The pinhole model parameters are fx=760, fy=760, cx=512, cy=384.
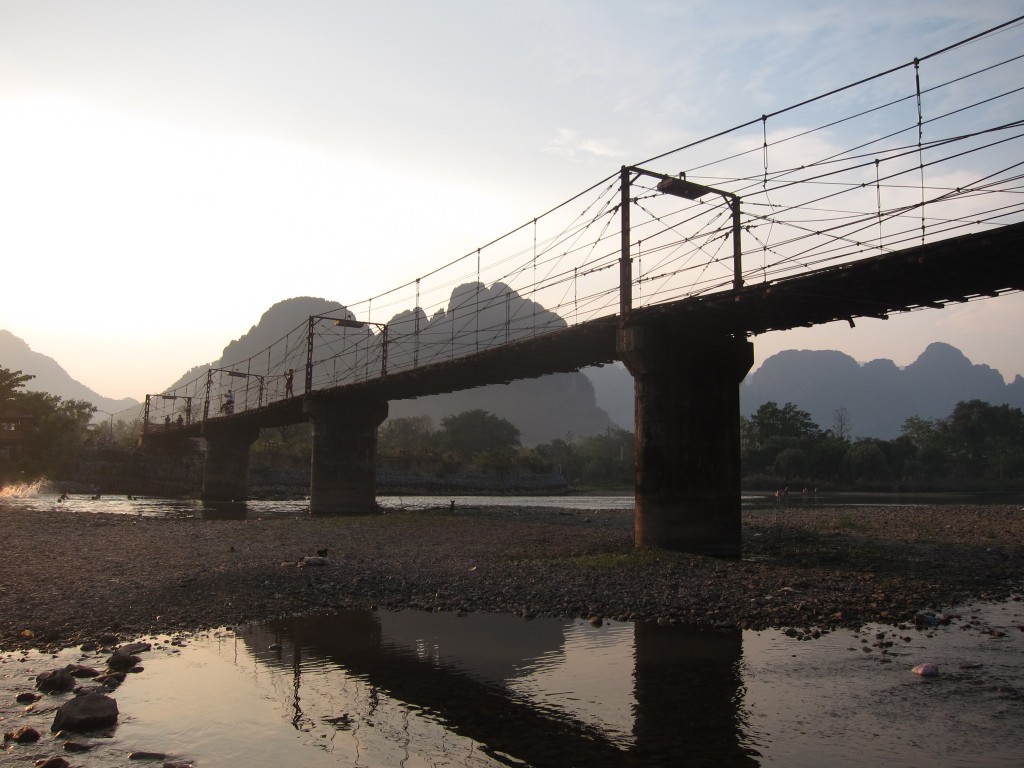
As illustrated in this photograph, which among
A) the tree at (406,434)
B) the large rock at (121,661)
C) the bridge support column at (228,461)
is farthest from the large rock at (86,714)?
the tree at (406,434)

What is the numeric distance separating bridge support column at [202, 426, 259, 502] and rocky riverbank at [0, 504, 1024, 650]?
46.3 metres

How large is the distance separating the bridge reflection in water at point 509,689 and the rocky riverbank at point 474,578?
1.65 meters

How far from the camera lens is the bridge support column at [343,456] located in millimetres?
48938

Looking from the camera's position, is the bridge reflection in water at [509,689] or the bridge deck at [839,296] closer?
the bridge reflection in water at [509,689]

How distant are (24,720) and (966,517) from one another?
156 feet

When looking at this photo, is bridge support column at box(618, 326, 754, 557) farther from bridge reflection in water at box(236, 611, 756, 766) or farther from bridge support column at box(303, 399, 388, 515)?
bridge support column at box(303, 399, 388, 515)

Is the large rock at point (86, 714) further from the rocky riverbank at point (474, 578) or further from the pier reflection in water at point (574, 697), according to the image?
the rocky riverbank at point (474, 578)

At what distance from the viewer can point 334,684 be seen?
1110 centimetres

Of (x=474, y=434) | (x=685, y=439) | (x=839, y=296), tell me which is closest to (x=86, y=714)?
(x=685, y=439)

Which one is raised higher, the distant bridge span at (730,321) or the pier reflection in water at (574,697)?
the distant bridge span at (730,321)

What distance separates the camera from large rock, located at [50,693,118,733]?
28.9 feet

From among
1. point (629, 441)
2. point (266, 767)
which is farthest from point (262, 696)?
point (629, 441)

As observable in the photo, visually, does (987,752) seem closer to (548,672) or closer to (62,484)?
(548,672)

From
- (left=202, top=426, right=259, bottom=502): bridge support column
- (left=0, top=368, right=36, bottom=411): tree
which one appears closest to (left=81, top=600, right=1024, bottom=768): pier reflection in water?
(left=202, top=426, right=259, bottom=502): bridge support column
